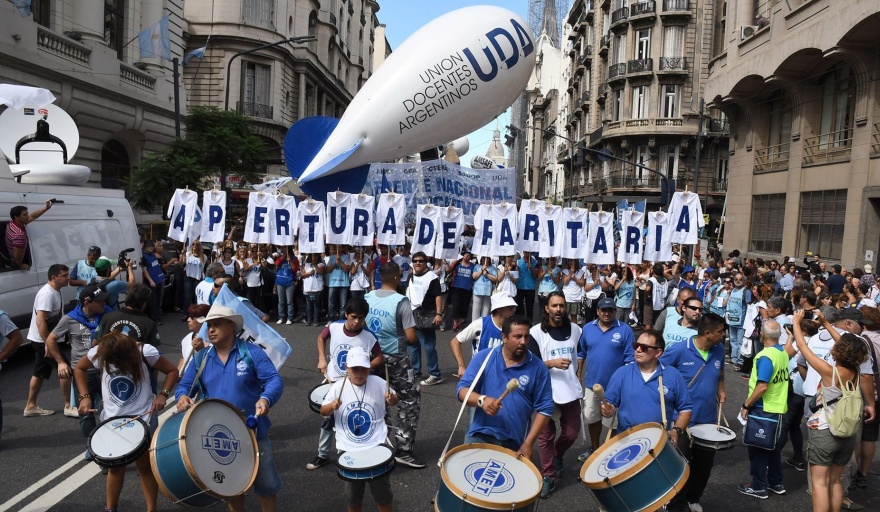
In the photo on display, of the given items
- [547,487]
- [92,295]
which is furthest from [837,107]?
[92,295]

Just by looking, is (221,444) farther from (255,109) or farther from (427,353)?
(255,109)

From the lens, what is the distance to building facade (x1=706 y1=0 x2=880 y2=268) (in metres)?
17.2

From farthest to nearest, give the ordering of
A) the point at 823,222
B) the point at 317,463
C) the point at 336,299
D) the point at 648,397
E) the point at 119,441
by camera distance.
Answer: the point at 823,222
the point at 336,299
the point at 317,463
the point at 648,397
the point at 119,441

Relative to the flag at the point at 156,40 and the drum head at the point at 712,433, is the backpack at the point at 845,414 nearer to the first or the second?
the drum head at the point at 712,433

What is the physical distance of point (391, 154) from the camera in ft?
43.2

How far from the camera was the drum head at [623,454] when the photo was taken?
3.67 meters

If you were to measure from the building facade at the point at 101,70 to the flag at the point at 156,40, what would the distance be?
0.53 meters

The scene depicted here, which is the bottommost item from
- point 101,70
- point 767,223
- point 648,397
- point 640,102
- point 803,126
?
point 648,397

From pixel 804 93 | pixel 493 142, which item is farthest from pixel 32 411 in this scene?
pixel 493 142

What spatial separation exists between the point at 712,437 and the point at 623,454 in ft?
3.87

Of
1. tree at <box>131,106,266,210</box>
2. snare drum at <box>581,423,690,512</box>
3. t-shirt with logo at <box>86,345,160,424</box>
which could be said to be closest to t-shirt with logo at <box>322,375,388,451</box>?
t-shirt with logo at <box>86,345,160,424</box>

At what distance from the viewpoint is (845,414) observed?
183 inches

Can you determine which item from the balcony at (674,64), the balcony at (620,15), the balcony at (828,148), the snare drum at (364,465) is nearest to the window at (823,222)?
the balcony at (828,148)

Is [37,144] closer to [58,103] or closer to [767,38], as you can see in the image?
[58,103]
